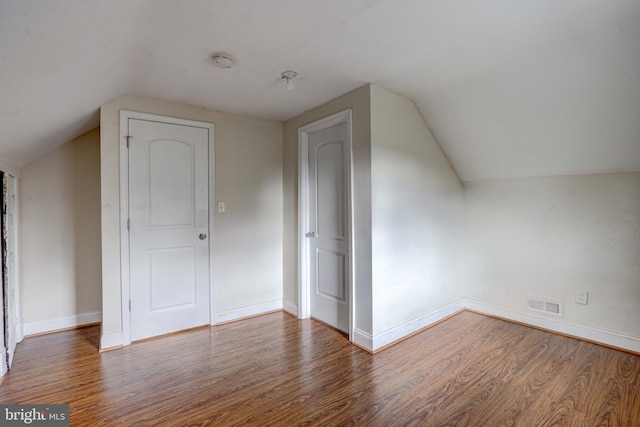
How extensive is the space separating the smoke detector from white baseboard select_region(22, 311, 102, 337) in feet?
9.10

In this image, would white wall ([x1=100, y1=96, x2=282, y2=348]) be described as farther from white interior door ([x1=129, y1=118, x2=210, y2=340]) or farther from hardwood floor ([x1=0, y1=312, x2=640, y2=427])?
hardwood floor ([x1=0, y1=312, x2=640, y2=427])

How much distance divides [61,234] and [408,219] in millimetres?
3313

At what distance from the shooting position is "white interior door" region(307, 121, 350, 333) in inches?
116

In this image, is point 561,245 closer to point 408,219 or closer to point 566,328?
point 566,328

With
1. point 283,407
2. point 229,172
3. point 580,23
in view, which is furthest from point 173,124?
point 580,23

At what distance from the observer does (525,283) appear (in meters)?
3.12

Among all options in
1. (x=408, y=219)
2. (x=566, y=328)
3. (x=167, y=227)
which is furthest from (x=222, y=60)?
(x=566, y=328)

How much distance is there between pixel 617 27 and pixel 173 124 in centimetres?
324

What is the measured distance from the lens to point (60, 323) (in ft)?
10.0

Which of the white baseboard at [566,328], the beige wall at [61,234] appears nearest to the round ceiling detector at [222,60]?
the beige wall at [61,234]

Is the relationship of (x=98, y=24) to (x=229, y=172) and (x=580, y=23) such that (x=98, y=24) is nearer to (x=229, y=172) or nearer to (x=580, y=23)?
(x=229, y=172)

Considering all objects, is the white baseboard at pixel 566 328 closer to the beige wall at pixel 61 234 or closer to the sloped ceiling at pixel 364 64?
the sloped ceiling at pixel 364 64

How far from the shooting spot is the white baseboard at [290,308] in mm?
3436

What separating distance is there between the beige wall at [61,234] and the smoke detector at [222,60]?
1.92 m
